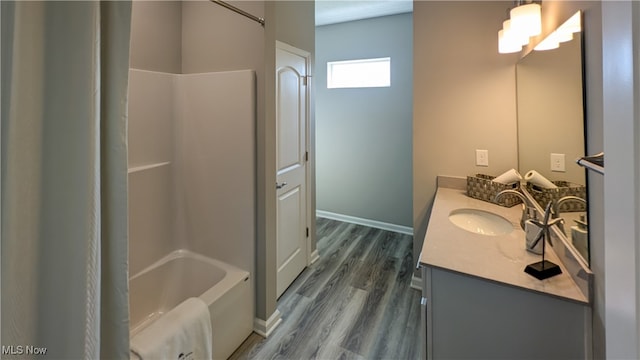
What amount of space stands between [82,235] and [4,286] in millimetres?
167

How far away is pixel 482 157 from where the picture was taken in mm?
2213

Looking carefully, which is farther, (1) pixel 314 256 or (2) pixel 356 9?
(2) pixel 356 9

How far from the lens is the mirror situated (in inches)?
41.6

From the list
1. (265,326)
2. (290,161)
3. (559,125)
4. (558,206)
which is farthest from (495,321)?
(290,161)

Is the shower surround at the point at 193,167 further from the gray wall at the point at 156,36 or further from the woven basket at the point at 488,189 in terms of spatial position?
the woven basket at the point at 488,189

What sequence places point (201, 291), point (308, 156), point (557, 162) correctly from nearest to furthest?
point (557, 162) → point (201, 291) → point (308, 156)

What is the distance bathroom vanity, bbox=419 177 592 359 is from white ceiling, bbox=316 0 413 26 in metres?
2.79

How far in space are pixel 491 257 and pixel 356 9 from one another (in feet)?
10.2

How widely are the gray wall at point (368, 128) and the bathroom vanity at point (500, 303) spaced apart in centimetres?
240

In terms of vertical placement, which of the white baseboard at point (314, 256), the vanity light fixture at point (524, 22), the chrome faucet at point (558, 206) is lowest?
the white baseboard at point (314, 256)

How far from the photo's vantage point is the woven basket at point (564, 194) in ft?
3.43

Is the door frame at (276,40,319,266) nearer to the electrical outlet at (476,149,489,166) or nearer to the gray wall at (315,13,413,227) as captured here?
the gray wall at (315,13,413,227)

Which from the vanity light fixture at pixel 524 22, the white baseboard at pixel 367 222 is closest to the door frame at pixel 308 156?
the white baseboard at pixel 367 222

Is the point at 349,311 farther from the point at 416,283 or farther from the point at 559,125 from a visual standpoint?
the point at 559,125
